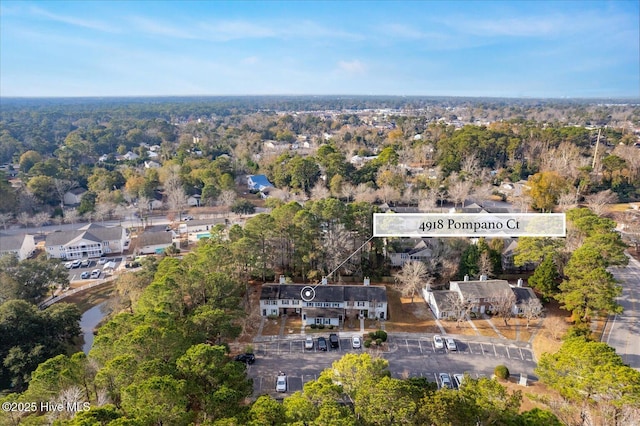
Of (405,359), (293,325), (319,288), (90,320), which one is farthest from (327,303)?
(90,320)

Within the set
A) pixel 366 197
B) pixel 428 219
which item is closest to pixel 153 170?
pixel 366 197

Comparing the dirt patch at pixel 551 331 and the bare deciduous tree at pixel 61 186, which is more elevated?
the bare deciduous tree at pixel 61 186

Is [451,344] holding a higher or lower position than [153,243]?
lower

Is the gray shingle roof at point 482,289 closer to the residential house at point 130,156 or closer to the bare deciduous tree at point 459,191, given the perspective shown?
the bare deciduous tree at point 459,191

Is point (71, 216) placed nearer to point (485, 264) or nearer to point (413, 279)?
point (413, 279)

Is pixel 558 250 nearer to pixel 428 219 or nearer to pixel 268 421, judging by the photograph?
pixel 428 219

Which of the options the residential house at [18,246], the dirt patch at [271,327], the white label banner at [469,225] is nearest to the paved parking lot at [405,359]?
the dirt patch at [271,327]
